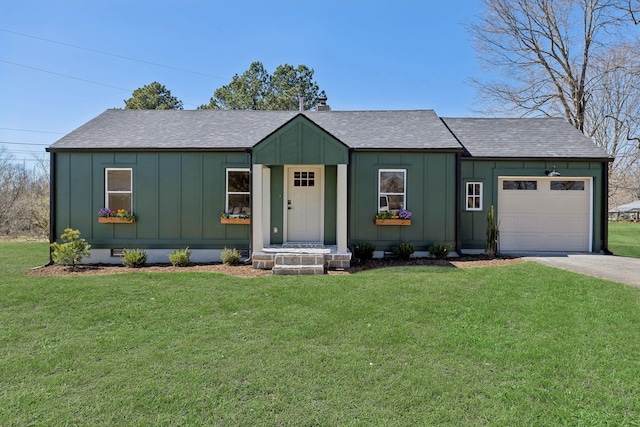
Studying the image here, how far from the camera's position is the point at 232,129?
33.7 ft

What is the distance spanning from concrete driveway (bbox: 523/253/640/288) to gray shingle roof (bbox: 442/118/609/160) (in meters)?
2.73

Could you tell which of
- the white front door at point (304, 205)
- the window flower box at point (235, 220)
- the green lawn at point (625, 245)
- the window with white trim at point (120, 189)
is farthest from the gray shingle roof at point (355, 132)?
the green lawn at point (625, 245)

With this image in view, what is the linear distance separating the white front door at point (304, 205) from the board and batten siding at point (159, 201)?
4.12ft

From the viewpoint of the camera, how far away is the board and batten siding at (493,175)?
382 inches

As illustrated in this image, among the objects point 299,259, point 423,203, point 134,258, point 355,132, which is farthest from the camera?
point 355,132

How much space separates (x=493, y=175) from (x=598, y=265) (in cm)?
327

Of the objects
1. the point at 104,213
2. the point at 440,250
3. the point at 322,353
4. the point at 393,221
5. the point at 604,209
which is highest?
the point at 604,209

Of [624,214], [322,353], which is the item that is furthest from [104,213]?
[624,214]

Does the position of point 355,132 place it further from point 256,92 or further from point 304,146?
point 256,92

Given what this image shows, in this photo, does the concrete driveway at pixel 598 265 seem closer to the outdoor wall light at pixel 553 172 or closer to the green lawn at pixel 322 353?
the green lawn at pixel 322 353

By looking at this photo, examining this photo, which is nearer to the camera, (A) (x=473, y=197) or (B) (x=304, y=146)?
(B) (x=304, y=146)

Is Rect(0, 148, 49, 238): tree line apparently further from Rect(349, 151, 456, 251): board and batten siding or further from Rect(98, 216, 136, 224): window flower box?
Rect(349, 151, 456, 251): board and batten siding

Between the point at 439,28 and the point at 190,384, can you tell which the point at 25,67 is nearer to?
the point at 439,28

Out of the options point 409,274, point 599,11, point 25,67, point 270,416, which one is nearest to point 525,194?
point 409,274
